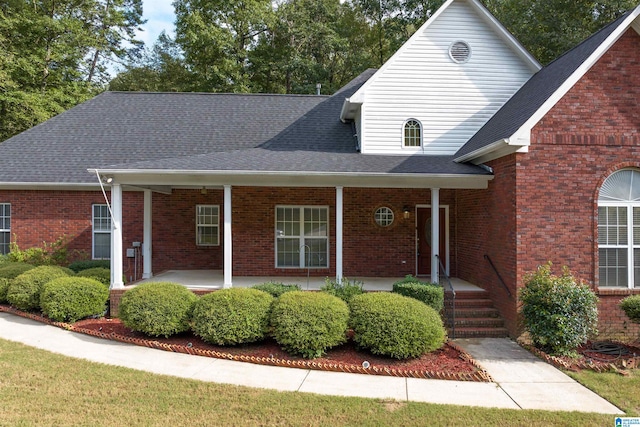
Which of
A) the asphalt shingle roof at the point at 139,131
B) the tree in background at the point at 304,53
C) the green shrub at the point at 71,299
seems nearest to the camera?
the green shrub at the point at 71,299

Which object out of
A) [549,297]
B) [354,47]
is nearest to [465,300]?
[549,297]

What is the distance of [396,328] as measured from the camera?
24.2 feet

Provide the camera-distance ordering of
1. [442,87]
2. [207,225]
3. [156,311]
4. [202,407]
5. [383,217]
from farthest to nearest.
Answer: [207,225], [383,217], [442,87], [156,311], [202,407]

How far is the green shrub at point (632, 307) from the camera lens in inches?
319

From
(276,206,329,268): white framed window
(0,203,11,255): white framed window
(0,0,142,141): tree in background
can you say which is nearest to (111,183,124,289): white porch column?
(276,206,329,268): white framed window

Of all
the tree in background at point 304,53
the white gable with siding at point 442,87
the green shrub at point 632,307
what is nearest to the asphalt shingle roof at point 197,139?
the white gable with siding at point 442,87

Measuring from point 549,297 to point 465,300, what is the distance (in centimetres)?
220

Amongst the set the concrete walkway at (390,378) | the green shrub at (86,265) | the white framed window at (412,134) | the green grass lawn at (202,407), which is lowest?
the concrete walkway at (390,378)

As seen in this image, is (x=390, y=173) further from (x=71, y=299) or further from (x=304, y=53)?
(x=304, y=53)

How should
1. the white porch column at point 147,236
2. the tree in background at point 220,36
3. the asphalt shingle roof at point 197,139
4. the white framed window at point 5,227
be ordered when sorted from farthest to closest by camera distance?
the tree in background at point 220,36, the white framed window at point 5,227, the white porch column at point 147,236, the asphalt shingle roof at point 197,139

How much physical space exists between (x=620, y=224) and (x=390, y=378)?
626 centimetres

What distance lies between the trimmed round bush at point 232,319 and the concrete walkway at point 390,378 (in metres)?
0.47

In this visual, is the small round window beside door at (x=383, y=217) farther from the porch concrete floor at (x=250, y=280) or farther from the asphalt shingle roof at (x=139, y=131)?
the asphalt shingle roof at (x=139, y=131)

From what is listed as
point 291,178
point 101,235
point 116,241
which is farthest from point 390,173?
point 101,235
